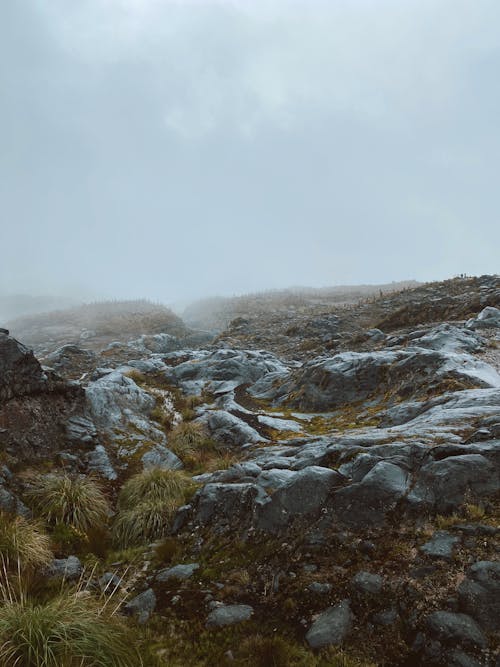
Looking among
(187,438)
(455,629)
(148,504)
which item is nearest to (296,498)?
(455,629)

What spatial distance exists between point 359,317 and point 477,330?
50.7ft

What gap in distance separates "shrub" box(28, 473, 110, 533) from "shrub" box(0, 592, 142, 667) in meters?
3.25

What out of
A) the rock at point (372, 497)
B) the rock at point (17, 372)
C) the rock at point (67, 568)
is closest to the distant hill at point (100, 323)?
the rock at point (17, 372)

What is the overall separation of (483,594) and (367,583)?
4.48ft

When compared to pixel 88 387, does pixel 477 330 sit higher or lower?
higher

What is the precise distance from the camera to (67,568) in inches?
256

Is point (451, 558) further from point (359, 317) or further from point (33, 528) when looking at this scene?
point (359, 317)

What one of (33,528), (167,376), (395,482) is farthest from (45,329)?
(395,482)

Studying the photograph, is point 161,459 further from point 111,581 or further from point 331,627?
point 331,627

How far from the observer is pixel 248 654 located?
461cm

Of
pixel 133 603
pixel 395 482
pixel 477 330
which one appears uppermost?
pixel 477 330

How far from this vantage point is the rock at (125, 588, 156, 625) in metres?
5.55

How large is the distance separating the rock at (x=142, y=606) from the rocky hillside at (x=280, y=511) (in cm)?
3

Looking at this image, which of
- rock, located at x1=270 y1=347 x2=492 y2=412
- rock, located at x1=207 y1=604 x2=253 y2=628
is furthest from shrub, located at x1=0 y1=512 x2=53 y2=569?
rock, located at x1=270 y1=347 x2=492 y2=412
